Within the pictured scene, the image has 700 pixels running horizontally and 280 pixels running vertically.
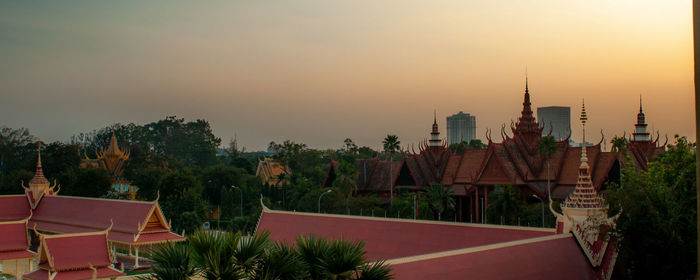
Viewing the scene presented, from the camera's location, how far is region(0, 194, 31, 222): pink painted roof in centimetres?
3572

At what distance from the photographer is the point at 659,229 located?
14977 mm

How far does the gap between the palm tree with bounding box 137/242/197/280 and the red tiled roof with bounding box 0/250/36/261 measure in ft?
65.7

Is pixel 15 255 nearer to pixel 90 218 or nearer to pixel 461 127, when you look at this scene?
pixel 90 218

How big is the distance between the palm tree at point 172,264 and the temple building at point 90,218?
51.3 feet

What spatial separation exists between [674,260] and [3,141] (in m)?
84.5

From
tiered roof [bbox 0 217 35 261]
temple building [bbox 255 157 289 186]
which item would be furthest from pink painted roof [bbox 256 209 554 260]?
temple building [bbox 255 157 289 186]

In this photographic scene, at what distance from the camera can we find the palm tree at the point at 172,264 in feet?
28.5

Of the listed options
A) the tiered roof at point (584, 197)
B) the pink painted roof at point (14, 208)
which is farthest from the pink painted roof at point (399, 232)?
the pink painted roof at point (14, 208)

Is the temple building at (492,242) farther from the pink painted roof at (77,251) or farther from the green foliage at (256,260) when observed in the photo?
the pink painted roof at (77,251)

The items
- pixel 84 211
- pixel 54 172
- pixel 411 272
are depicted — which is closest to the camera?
pixel 411 272

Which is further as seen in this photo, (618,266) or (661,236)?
(618,266)

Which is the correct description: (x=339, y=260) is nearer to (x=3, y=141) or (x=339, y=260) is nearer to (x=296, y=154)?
(x=296, y=154)

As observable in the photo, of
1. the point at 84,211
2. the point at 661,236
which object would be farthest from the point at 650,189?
the point at 84,211

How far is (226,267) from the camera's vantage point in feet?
28.9
